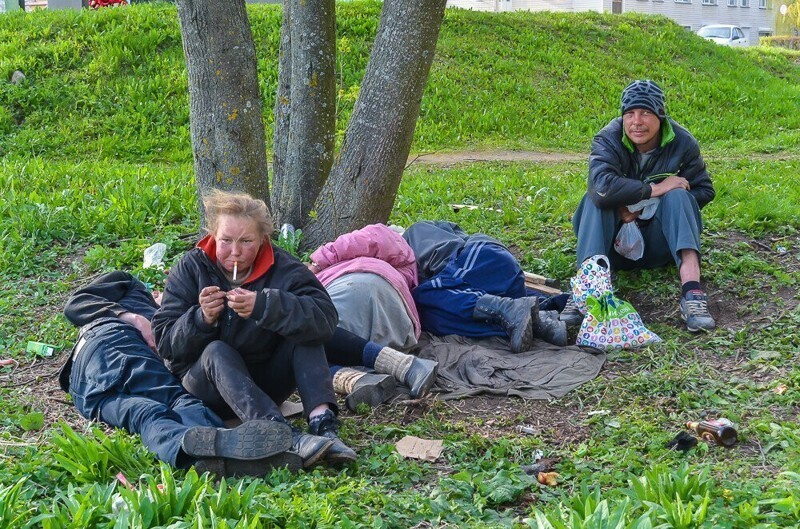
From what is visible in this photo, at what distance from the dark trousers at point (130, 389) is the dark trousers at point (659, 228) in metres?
2.66

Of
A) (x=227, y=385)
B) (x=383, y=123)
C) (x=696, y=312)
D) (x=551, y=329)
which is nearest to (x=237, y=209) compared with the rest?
(x=227, y=385)

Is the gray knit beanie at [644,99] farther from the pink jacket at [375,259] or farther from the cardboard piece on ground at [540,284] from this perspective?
the pink jacket at [375,259]

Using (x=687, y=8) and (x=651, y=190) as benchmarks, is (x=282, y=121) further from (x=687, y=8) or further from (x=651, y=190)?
(x=687, y=8)

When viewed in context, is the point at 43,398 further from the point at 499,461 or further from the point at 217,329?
the point at 499,461

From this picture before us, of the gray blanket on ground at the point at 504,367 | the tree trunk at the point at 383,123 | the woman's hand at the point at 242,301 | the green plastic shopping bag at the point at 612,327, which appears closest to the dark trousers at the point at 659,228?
the green plastic shopping bag at the point at 612,327

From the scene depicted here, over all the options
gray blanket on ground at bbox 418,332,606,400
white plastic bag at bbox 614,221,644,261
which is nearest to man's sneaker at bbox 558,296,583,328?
gray blanket on ground at bbox 418,332,606,400

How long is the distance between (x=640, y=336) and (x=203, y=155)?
312 centimetres

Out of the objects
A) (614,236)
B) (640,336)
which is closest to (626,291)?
(614,236)

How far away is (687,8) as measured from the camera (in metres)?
43.8

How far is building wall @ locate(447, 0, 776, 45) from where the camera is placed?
4053 cm

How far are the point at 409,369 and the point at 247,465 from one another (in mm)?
1375

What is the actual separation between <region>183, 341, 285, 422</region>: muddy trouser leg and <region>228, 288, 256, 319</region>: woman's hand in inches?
8.5

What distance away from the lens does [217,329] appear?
13.9ft

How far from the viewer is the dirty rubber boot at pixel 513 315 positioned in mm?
5391
